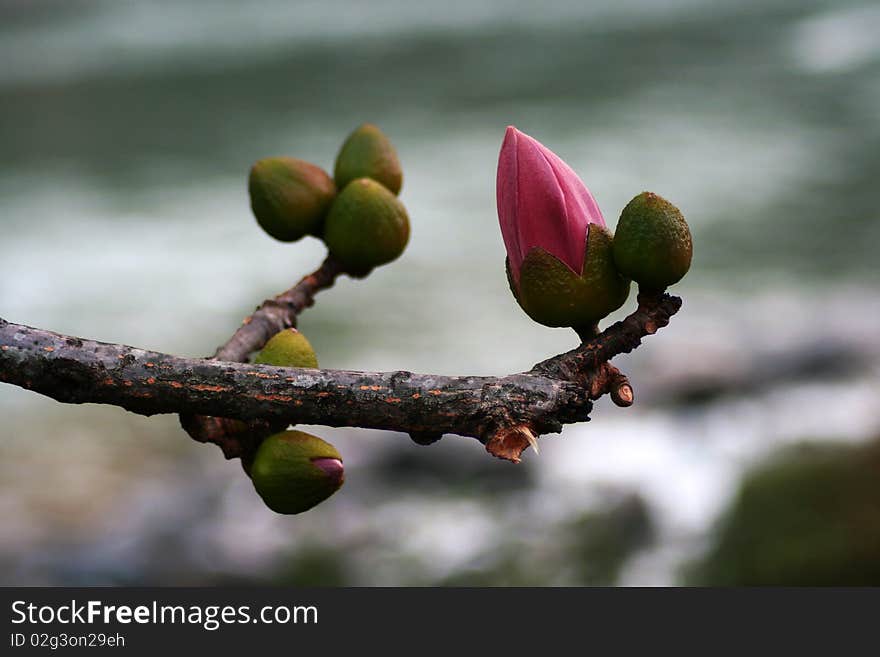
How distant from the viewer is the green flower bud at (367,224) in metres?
0.70

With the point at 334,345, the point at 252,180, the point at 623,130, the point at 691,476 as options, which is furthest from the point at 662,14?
the point at 252,180

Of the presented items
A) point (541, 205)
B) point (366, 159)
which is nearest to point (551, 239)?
Answer: point (541, 205)

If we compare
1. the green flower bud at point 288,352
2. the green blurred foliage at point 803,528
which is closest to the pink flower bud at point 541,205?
the green flower bud at point 288,352

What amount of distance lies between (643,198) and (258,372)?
212 mm

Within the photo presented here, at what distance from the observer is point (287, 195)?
72 centimetres

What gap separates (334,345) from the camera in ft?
12.4

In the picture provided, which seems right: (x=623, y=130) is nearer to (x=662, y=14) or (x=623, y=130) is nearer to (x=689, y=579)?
(x=662, y=14)

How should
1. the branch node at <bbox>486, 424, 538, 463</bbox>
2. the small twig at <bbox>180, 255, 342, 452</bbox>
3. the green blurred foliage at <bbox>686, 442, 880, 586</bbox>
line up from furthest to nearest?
the green blurred foliage at <bbox>686, 442, 880, 586</bbox> → the small twig at <bbox>180, 255, 342, 452</bbox> → the branch node at <bbox>486, 424, 538, 463</bbox>

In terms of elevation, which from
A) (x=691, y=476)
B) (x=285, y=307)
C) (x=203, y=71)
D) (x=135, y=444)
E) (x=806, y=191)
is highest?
(x=203, y=71)

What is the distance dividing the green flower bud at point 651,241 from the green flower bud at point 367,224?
223mm

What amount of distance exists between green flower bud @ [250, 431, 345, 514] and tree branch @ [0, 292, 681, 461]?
0.06 metres

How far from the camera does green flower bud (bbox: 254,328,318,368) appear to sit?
0.59 meters

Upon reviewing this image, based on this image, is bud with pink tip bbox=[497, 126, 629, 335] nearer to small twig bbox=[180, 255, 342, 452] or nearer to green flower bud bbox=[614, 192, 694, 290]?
green flower bud bbox=[614, 192, 694, 290]

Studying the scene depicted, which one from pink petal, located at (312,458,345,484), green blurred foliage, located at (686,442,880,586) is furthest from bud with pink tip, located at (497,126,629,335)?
green blurred foliage, located at (686,442,880,586)
